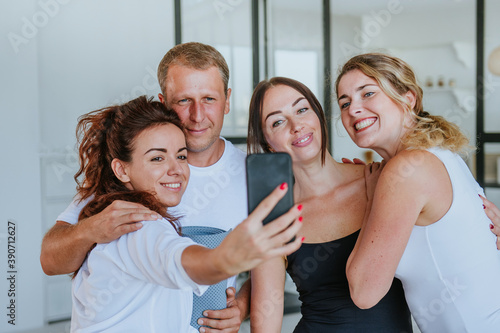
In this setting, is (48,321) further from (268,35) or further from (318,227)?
(268,35)

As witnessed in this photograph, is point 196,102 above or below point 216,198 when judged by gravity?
above

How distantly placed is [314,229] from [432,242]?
43cm

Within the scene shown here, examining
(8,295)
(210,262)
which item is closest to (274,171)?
(210,262)

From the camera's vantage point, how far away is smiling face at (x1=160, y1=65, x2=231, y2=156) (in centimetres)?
173

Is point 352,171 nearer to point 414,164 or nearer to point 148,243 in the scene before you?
point 414,164

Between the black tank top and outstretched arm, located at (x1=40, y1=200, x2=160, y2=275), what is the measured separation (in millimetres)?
634

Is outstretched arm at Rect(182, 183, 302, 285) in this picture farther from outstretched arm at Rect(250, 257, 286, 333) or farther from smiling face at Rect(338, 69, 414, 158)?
outstretched arm at Rect(250, 257, 286, 333)

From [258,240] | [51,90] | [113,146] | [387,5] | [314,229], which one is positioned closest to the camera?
[258,240]

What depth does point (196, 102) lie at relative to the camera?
1.74m

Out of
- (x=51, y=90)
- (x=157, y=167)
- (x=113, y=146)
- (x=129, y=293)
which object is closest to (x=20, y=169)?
(x=51, y=90)

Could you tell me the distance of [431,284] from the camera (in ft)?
4.42

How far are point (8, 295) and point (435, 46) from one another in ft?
18.9

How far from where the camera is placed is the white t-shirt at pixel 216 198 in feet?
5.53

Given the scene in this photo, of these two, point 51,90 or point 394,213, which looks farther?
point 51,90
